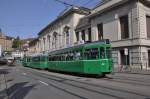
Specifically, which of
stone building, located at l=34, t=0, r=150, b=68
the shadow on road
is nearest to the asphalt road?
the shadow on road

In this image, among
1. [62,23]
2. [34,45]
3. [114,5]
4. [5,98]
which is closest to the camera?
[5,98]

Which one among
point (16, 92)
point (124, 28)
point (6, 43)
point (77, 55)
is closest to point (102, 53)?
point (77, 55)

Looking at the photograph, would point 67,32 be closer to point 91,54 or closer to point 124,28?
point 124,28

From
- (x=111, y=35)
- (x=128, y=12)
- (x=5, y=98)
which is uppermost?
(x=128, y=12)

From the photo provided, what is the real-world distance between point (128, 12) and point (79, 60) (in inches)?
695

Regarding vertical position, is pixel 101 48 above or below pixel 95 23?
below

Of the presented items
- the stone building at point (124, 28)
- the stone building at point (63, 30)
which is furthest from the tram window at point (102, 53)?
the stone building at point (63, 30)

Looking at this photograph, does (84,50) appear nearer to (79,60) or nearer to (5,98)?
(79,60)

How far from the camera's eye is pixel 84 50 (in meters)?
23.1

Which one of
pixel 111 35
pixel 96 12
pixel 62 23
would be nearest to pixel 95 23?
pixel 96 12

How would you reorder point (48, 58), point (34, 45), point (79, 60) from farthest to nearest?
point (34, 45)
point (48, 58)
point (79, 60)

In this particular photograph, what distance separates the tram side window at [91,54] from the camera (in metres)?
22.3

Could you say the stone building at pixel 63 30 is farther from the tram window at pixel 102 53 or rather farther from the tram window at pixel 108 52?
the tram window at pixel 102 53

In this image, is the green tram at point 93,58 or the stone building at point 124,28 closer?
the green tram at point 93,58
